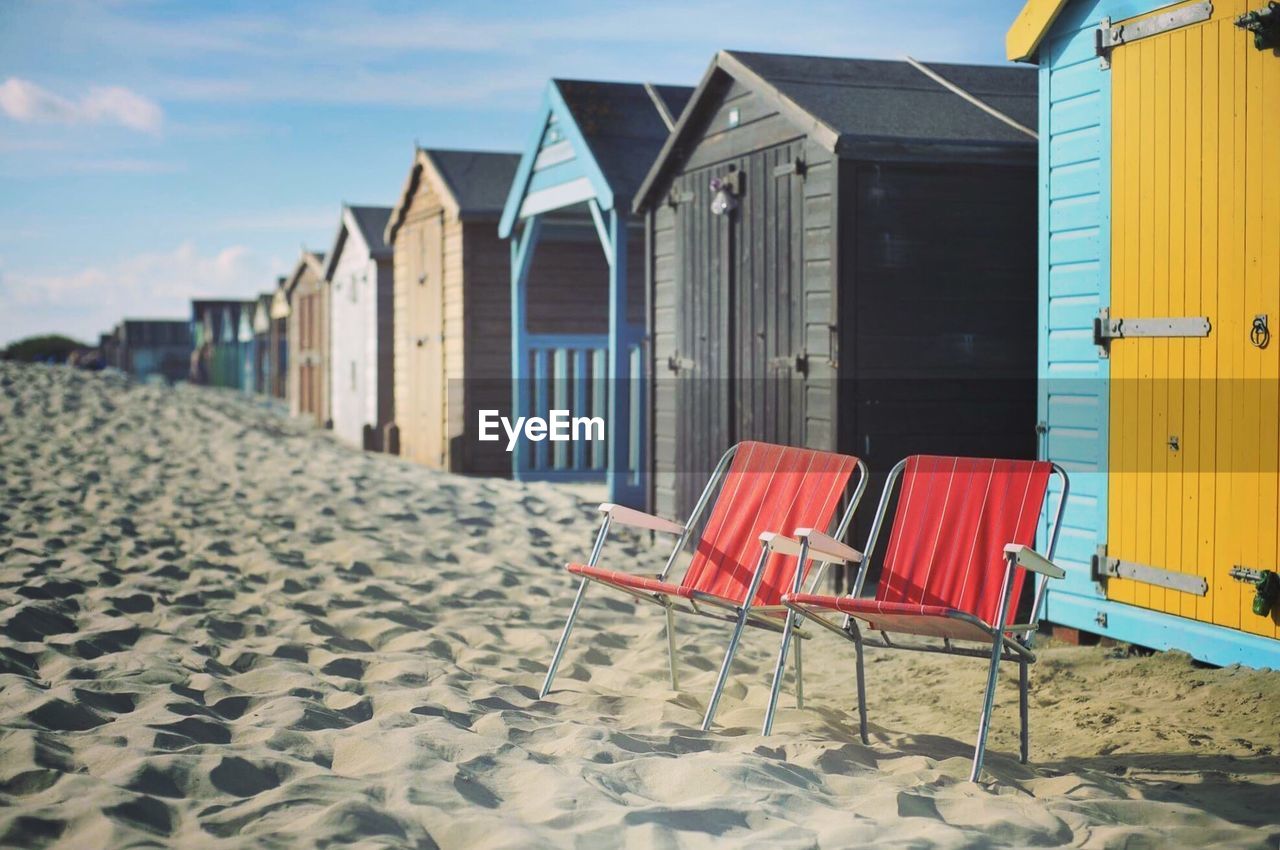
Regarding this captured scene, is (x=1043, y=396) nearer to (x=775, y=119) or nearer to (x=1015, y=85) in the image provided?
(x=775, y=119)

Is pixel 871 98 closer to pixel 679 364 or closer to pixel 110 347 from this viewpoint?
pixel 679 364

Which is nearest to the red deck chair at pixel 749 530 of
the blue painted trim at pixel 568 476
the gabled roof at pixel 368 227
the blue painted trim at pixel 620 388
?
the blue painted trim at pixel 620 388

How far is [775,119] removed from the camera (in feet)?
24.9

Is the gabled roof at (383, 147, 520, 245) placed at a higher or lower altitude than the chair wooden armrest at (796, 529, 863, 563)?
higher

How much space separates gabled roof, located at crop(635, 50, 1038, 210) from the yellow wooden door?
5.44 ft

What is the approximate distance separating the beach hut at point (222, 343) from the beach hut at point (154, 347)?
3.18 meters

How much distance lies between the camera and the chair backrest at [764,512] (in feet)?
16.2

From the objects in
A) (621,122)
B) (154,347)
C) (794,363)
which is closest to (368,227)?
(621,122)

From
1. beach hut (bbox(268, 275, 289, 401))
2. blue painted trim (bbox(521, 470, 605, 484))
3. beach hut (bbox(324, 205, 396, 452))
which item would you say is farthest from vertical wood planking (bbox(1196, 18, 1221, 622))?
beach hut (bbox(268, 275, 289, 401))

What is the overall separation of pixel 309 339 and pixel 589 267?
1126 cm

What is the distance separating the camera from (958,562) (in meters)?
4.59

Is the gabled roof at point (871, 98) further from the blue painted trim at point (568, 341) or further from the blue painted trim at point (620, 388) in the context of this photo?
the blue painted trim at point (568, 341)

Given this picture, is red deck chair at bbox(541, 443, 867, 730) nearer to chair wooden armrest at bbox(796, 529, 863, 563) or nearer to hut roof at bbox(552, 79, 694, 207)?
chair wooden armrest at bbox(796, 529, 863, 563)

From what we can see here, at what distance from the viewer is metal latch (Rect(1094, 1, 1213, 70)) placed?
506 cm
